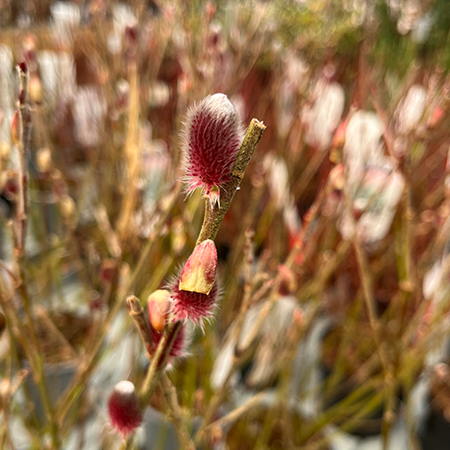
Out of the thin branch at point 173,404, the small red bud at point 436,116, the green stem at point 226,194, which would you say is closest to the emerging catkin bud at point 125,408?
the thin branch at point 173,404

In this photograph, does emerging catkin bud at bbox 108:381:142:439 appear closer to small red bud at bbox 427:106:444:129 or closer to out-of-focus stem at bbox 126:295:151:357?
out-of-focus stem at bbox 126:295:151:357

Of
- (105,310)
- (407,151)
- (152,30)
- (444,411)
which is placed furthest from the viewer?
(152,30)

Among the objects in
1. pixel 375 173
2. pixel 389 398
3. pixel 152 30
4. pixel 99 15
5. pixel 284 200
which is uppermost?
pixel 152 30

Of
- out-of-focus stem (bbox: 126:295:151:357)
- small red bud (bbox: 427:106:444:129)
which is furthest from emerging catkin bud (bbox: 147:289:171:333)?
small red bud (bbox: 427:106:444:129)

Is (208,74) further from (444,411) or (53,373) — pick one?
(444,411)

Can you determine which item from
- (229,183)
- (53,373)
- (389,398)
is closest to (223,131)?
(229,183)
